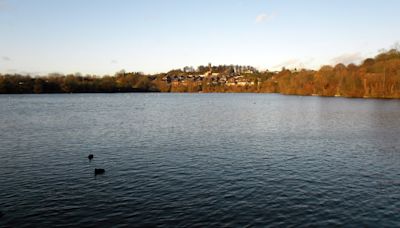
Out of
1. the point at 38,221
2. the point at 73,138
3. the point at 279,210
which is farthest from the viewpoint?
the point at 73,138

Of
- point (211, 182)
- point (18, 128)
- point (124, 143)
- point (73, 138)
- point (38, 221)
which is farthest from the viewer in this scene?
point (18, 128)

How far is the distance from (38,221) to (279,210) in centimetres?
1521

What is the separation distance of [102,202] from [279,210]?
12.1 meters

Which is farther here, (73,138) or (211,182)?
(73,138)

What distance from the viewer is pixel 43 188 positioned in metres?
26.9

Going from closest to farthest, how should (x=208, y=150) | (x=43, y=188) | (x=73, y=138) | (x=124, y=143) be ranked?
(x=43, y=188), (x=208, y=150), (x=124, y=143), (x=73, y=138)

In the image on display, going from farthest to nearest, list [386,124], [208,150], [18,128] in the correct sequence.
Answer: [386,124]
[18,128]
[208,150]

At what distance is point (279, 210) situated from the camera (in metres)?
22.9

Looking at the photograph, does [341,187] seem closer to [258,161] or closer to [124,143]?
[258,161]

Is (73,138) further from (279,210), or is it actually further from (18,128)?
(279,210)

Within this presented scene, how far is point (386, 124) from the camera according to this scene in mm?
69875

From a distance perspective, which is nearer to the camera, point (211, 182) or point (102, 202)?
point (102, 202)

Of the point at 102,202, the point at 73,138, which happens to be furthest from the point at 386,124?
the point at 102,202

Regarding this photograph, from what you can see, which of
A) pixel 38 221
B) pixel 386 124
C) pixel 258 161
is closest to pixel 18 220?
pixel 38 221
